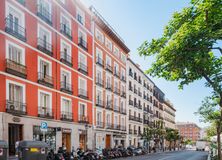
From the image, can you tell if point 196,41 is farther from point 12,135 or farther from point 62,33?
point 62,33

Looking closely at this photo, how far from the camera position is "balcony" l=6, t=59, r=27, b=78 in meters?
24.8

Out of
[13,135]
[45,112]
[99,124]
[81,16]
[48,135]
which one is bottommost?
[99,124]

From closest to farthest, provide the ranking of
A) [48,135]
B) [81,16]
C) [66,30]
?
[48,135] → [66,30] → [81,16]

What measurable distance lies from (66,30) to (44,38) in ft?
16.6

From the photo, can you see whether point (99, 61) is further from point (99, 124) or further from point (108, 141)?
point (108, 141)

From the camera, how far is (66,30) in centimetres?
3569

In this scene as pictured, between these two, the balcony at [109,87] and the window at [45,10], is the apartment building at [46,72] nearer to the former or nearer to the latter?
the window at [45,10]

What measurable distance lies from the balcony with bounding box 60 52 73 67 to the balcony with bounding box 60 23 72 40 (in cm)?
202

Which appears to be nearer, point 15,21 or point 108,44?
point 15,21

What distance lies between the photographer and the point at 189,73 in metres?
11.4

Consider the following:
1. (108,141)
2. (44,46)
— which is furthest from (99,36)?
(44,46)

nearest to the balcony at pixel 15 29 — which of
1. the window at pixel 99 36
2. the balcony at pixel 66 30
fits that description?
the balcony at pixel 66 30

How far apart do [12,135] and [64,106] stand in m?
9.88

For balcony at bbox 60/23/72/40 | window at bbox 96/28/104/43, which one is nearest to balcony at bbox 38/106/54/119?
balcony at bbox 60/23/72/40
